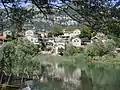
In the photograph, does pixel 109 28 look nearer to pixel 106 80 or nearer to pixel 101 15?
pixel 101 15

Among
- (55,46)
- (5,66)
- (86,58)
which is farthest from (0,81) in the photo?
(55,46)

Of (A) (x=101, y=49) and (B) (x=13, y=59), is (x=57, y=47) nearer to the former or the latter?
(A) (x=101, y=49)

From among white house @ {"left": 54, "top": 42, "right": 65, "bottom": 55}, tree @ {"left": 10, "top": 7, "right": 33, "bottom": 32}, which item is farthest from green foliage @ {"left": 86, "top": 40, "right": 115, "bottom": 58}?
tree @ {"left": 10, "top": 7, "right": 33, "bottom": 32}

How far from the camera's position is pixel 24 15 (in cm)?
550

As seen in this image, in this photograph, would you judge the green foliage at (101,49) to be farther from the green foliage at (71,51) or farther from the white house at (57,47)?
the white house at (57,47)

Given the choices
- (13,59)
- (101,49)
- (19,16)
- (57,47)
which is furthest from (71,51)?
(19,16)

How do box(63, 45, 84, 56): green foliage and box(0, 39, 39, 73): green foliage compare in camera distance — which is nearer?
box(0, 39, 39, 73): green foliage

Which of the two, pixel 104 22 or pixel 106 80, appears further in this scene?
pixel 106 80

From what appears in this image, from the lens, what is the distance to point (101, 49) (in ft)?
161

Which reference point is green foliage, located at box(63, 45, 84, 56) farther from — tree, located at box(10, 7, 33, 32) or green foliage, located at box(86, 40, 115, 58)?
tree, located at box(10, 7, 33, 32)

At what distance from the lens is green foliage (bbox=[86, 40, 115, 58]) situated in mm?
48287

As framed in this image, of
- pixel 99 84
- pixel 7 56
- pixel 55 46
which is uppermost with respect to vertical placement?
pixel 55 46

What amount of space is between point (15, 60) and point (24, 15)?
604 inches

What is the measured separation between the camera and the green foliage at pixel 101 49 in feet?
158
